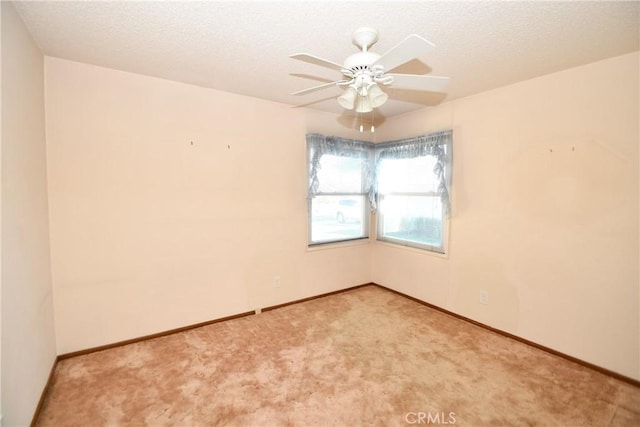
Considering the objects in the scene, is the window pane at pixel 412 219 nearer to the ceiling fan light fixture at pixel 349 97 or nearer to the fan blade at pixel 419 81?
the fan blade at pixel 419 81

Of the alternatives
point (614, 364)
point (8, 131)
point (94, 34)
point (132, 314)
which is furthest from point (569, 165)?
point (132, 314)

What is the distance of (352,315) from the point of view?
3352 millimetres

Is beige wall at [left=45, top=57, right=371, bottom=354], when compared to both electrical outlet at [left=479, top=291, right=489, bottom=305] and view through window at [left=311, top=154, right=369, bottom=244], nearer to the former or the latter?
view through window at [left=311, top=154, right=369, bottom=244]

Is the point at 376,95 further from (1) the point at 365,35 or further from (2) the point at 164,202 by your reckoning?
(2) the point at 164,202

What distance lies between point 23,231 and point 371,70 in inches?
90.7

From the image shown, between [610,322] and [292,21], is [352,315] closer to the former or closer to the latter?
[610,322]

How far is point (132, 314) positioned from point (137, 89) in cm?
206

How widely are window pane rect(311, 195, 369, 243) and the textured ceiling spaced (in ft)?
5.56

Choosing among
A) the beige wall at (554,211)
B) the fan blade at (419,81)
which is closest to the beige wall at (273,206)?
the beige wall at (554,211)

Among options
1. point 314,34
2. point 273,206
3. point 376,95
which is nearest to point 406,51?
point 376,95

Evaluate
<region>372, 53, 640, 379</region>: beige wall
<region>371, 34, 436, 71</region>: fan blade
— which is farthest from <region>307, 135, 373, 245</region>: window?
<region>371, 34, 436, 71</region>: fan blade

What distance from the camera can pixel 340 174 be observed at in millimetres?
3955

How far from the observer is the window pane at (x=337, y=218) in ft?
12.6

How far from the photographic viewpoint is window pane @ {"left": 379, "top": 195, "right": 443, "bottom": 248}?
3.50 metres
